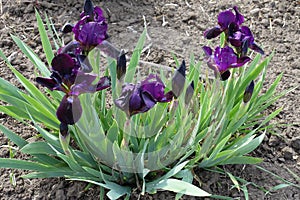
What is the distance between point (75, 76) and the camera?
1.41 m

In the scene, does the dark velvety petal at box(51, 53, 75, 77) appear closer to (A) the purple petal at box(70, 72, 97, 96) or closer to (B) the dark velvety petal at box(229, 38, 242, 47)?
(A) the purple petal at box(70, 72, 97, 96)

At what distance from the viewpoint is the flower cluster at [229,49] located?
5.36 ft

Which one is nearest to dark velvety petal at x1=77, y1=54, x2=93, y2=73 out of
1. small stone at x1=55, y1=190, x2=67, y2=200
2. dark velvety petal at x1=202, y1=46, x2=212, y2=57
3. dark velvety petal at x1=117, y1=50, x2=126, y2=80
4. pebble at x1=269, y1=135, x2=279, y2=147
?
dark velvety petal at x1=117, y1=50, x2=126, y2=80

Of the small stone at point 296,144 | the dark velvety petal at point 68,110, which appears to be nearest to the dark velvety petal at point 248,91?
the small stone at point 296,144

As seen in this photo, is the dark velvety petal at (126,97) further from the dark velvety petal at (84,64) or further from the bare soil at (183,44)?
the bare soil at (183,44)

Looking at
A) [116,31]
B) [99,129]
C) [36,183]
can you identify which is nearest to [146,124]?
[99,129]

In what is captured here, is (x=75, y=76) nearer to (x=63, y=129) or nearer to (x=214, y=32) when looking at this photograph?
(x=63, y=129)

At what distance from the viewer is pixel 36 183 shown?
1951mm

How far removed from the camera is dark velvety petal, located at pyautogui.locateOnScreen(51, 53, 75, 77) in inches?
54.1

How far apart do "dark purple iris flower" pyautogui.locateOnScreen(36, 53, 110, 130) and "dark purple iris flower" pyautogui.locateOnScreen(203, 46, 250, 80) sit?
17.3 inches

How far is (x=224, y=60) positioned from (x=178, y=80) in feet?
0.77

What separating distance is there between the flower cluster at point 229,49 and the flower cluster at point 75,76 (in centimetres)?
40

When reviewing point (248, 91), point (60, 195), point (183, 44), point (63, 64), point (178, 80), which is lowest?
point (60, 195)

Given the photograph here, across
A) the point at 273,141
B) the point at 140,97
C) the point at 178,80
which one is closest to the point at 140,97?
the point at 140,97
